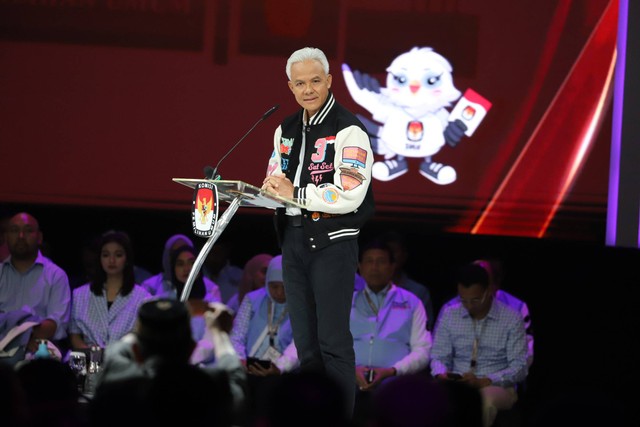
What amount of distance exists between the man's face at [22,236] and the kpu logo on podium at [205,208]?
288cm

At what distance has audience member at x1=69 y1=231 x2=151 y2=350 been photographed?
5746 mm

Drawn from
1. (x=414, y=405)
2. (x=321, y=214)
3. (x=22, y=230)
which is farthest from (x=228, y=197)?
(x=22, y=230)

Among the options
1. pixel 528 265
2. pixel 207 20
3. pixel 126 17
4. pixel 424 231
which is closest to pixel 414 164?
pixel 424 231

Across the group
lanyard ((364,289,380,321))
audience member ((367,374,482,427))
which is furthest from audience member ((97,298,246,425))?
lanyard ((364,289,380,321))

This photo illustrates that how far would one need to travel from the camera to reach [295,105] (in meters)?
6.33

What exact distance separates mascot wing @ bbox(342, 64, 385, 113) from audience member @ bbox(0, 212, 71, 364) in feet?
7.07

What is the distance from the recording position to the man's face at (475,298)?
18.5 ft

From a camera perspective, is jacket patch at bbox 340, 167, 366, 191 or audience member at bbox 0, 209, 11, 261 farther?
audience member at bbox 0, 209, 11, 261

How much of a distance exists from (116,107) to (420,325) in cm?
248

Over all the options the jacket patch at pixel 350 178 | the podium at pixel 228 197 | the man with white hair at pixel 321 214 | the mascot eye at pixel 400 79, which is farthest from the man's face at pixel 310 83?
the mascot eye at pixel 400 79

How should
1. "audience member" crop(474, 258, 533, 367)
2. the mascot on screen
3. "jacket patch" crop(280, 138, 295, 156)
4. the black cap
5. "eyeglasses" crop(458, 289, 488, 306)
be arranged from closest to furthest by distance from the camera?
the black cap, "jacket patch" crop(280, 138, 295, 156), "eyeglasses" crop(458, 289, 488, 306), "audience member" crop(474, 258, 533, 367), the mascot on screen

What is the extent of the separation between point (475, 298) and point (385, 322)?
55 centimetres

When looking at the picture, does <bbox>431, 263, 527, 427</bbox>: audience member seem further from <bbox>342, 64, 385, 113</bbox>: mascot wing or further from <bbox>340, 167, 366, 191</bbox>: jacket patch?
<bbox>340, 167, 366, 191</bbox>: jacket patch

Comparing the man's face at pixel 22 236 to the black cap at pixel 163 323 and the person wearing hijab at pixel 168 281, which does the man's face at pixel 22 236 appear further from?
the black cap at pixel 163 323
